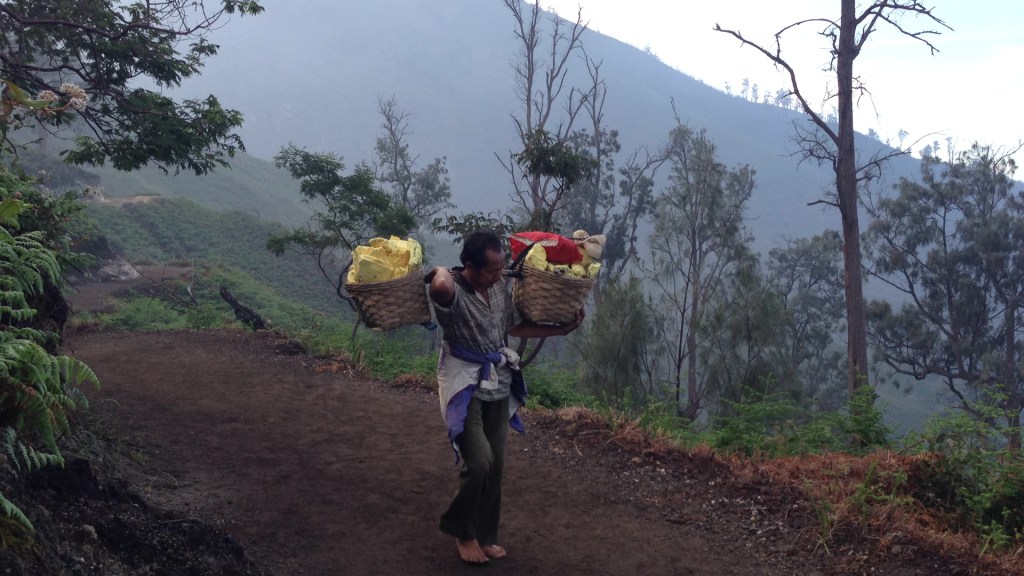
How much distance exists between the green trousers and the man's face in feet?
1.99

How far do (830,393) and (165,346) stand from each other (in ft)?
84.0

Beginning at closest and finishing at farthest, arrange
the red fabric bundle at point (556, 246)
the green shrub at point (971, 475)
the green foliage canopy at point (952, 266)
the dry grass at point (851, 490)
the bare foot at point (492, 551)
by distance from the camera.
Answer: the bare foot at point (492, 551) < the red fabric bundle at point (556, 246) < the dry grass at point (851, 490) < the green shrub at point (971, 475) < the green foliage canopy at point (952, 266)

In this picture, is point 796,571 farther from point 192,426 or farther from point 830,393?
point 830,393

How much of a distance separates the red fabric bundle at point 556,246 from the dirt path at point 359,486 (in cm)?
162

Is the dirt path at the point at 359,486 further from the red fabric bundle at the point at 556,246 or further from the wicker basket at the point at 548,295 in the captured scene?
the red fabric bundle at the point at 556,246

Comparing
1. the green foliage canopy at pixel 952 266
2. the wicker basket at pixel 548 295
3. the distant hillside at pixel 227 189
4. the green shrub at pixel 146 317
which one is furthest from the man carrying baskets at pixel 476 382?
the distant hillside at pixel 227 189

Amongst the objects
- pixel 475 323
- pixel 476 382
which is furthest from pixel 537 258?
pixel 476 382

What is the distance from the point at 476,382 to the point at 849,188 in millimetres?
10497

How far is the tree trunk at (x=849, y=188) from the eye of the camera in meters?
12.5

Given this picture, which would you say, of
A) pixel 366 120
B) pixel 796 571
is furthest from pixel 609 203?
pixel 366 120

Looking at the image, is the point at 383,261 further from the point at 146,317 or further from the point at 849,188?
the point at 146,317

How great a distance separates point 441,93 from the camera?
5896 inches

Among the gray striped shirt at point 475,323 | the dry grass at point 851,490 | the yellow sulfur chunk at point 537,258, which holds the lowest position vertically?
the dry grass at point 851,490

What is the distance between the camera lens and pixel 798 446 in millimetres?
7492
